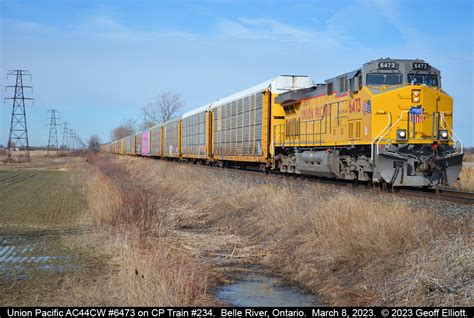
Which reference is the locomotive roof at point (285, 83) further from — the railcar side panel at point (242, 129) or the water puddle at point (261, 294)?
the water puddle at point (261, 294)

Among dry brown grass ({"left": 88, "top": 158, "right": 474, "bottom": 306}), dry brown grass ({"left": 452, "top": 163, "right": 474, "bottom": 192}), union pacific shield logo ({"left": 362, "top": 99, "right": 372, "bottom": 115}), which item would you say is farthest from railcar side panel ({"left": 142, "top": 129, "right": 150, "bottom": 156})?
union pacific shield logo ({"left": 362, "top": 99, "right": 372, "bottom": 115})

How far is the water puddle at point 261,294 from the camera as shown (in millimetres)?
6867

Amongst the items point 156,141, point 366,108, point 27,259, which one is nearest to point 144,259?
point 27,259

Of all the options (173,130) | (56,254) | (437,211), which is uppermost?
(173,130)

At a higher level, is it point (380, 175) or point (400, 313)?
point (380, 175)

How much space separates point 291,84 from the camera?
68.9 ft

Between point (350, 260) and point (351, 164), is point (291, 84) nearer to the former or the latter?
point (351, 164)

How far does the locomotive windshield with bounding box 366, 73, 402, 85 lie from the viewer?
1395 centimetres

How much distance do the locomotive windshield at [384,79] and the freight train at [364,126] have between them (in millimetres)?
23

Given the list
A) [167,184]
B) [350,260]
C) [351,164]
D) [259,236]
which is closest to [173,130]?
[167,184]

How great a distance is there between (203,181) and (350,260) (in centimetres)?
1093

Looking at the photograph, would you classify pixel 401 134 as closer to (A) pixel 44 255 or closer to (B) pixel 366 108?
(B) pixel 366 108

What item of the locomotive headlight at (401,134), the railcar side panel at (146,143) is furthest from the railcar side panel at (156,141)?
the locomotive headlight at (401,134)

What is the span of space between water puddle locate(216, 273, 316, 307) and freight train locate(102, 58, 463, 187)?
20.1ft
